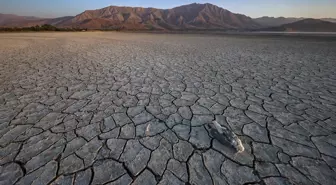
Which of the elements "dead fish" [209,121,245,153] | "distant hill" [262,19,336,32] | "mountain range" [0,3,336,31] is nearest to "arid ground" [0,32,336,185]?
"dead fish" [209,121,245,153]

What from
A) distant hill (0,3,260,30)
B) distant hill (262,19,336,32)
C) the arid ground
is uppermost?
distant hill (0,3,260,30)

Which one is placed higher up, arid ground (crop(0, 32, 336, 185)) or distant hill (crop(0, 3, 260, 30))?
distant hill (crop(0, 3, 260, 30))

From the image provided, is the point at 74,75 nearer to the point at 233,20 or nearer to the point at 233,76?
the point at 233,76

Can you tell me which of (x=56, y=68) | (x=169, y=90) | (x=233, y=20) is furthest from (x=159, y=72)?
(x=233, y=20)

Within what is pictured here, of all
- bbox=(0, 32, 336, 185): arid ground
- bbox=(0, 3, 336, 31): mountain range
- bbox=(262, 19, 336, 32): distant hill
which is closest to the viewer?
bbox=(0, 32, 336, 185): arid ground

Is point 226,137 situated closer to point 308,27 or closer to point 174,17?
point 308,27

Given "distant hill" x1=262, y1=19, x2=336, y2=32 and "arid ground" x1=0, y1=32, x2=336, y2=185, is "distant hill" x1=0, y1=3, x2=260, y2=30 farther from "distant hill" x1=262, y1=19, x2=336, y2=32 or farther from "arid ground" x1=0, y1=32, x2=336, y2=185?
"arid ground" x1=0, y1=32, x2=336, y2=185

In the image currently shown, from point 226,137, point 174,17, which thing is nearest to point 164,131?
point 226,137

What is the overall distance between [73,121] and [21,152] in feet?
1.76

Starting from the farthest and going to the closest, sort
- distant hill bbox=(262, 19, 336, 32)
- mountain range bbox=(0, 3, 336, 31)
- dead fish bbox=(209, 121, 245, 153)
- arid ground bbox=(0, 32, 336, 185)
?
1. mountain range bbox=(0, 3, 336, 31)
2. distant hill bbox=(262, 19, 336, 32)
3. dead fish bbox=(209, 121, 245, 153)
4. arid ground bbox=(0, 32, 336, 185)

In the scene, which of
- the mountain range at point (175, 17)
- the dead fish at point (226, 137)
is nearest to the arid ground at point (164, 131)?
the dead fish at point (226, 137)

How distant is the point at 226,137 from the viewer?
1.49 metres

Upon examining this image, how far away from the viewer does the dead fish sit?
142cm

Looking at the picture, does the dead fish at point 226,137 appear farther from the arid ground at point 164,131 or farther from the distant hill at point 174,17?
the distant hill at point 174,17
